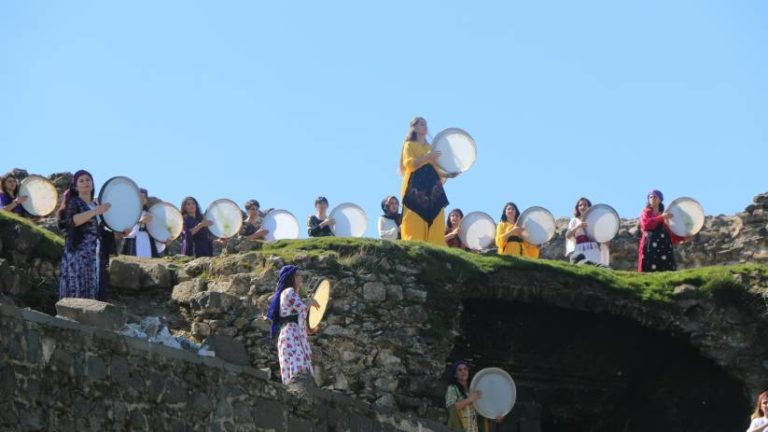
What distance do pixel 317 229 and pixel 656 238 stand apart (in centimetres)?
447

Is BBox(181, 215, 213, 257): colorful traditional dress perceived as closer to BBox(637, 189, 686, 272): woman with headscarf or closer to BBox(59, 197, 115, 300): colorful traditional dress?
BBox(59, 197, 115, 300): colorful traditional dress

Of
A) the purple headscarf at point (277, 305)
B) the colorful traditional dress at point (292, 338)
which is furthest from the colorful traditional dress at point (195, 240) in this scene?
the colorful traditional dress at point (292, 338)

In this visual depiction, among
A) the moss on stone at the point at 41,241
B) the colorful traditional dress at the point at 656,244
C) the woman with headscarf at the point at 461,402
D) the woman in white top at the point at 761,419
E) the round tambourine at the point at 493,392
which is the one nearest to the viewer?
the woman in white top at the point at 761,419

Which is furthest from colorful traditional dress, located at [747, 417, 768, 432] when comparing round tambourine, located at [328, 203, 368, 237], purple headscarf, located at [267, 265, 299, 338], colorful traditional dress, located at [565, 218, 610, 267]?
round tambourine, located at [328, 203, 368, 237]

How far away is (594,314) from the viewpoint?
2133 centimetres

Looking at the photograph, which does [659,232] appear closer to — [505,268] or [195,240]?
[505,268]

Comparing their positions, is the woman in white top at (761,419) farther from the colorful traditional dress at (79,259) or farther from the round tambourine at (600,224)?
the round tambourine at (600,224)

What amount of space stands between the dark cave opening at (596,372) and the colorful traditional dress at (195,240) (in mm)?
3404

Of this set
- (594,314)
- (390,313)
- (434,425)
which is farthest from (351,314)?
(594,314)

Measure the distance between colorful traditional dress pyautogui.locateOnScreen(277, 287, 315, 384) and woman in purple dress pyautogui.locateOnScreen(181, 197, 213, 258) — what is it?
19.6ft

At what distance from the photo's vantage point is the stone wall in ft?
40.4

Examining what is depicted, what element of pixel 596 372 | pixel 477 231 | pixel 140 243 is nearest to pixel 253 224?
pixel 140 243

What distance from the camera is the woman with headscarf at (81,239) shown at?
16.0 metres

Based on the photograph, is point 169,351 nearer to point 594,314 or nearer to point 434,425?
point 434,425
